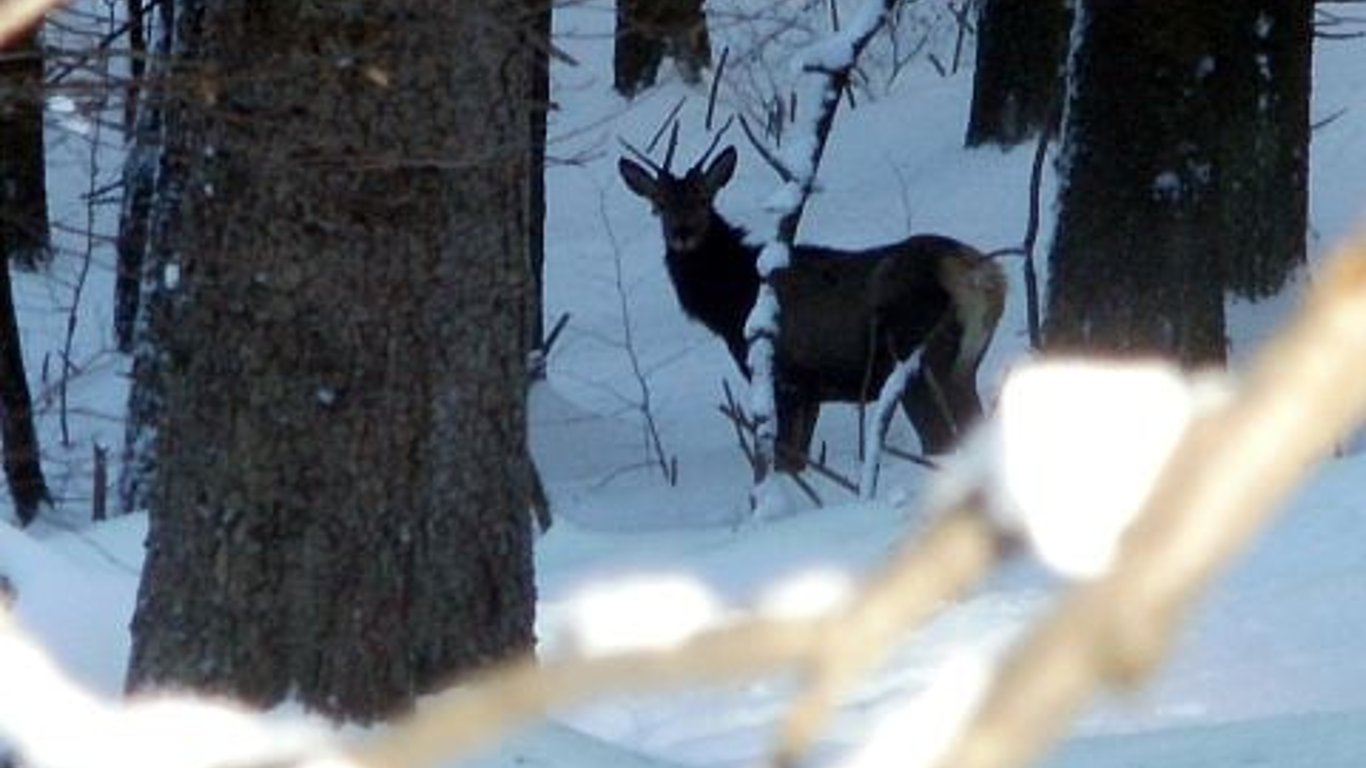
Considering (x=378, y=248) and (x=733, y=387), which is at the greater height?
(x=378, y=248)

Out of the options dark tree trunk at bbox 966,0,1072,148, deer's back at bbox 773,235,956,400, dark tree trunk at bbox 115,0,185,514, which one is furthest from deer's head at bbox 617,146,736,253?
dark tree trunk at bbox 115,0,185,514

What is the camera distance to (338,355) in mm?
5285

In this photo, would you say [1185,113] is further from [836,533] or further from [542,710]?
[542,710]

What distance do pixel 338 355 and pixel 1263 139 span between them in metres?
7.00

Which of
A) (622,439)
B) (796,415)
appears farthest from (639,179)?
(796,415)

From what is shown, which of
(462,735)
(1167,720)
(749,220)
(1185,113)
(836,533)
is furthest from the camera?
(749,220)

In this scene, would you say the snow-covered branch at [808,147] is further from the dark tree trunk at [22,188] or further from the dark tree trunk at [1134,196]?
the dark tree trunk at [22,188]

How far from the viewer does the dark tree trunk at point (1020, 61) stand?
17.2 meters

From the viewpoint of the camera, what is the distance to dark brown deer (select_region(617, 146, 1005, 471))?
1363 centimetres

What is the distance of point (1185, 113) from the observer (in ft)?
36.6

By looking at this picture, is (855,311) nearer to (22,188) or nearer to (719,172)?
(719,172)

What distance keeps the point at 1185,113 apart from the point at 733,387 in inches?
193

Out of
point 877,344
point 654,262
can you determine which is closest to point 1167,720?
point 877,344

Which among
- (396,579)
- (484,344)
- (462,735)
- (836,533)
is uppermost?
(462,735)
